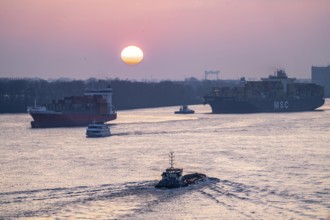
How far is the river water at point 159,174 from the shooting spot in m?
16.3

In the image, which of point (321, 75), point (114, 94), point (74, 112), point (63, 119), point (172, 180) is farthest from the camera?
point (321, 75)

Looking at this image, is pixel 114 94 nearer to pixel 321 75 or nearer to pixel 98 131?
pixel 98 131

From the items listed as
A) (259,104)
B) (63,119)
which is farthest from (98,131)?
(259,104)

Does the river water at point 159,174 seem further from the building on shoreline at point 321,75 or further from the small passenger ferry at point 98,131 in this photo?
the building on shoreline at point 321,75

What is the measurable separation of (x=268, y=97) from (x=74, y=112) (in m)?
27.8

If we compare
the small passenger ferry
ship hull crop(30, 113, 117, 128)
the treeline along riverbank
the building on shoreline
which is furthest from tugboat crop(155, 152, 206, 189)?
the building on shoreline

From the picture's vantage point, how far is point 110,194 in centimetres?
1800

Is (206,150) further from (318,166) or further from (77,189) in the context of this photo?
(77,189)

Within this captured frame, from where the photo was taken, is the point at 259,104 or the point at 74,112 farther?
the point at 259,104

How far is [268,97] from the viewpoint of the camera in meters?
69.5

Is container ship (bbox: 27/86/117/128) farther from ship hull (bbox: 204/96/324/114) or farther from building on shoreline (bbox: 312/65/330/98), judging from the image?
building on shoreline (bbox: 312/65/330/98)

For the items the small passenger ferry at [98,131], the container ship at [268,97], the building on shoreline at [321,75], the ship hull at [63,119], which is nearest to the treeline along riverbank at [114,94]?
the container ship at [268,97]

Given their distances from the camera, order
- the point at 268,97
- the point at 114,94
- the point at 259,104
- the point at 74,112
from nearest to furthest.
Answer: the point at 74,112
the point at 259,104
the point at 268,97
the point at 114,94

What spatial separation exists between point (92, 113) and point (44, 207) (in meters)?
30.0
